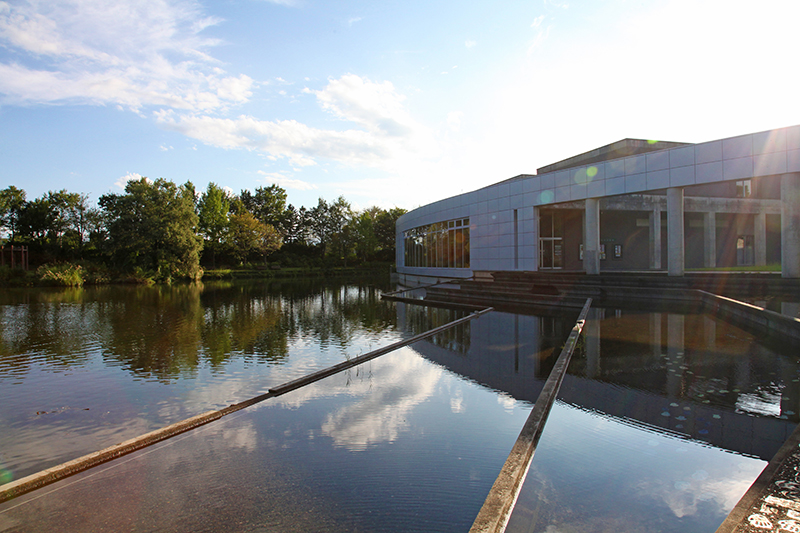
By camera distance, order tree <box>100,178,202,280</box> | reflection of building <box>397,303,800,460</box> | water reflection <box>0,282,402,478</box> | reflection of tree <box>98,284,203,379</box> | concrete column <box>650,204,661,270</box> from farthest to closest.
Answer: tree <box>100,178,202,280</box> → concrete column <box>650,204,661,270</box> → reflection of tree <box>98,284,203,379</box> → water reflection <box>0,282,402,478</box> → reflection of building <box>397,303,800,460</box>

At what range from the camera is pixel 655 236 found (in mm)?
28000

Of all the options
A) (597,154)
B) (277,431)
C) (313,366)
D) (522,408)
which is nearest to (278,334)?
(313,366)

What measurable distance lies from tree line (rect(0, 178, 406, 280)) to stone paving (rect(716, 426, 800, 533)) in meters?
44.2

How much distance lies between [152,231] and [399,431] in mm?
41969

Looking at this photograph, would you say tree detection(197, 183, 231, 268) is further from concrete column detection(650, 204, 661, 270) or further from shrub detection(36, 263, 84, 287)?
concrete column detection(650, 204, 661, 270)

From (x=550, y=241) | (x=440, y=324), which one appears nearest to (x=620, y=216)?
(x=550, y=241)

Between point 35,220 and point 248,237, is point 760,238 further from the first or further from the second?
point 35,220

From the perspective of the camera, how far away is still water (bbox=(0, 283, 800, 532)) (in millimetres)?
3453

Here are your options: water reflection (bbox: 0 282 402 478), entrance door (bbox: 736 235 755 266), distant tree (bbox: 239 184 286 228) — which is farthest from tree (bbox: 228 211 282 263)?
entrance door (bbox: 736 235 755 266)

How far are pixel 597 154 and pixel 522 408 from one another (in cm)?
3071

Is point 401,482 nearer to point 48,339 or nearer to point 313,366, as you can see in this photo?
point 313,366

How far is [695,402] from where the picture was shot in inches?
222

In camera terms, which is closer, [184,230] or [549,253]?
[549,253]

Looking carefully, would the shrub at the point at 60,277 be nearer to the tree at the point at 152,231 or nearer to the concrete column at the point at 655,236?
the tree at the point at 152,231
